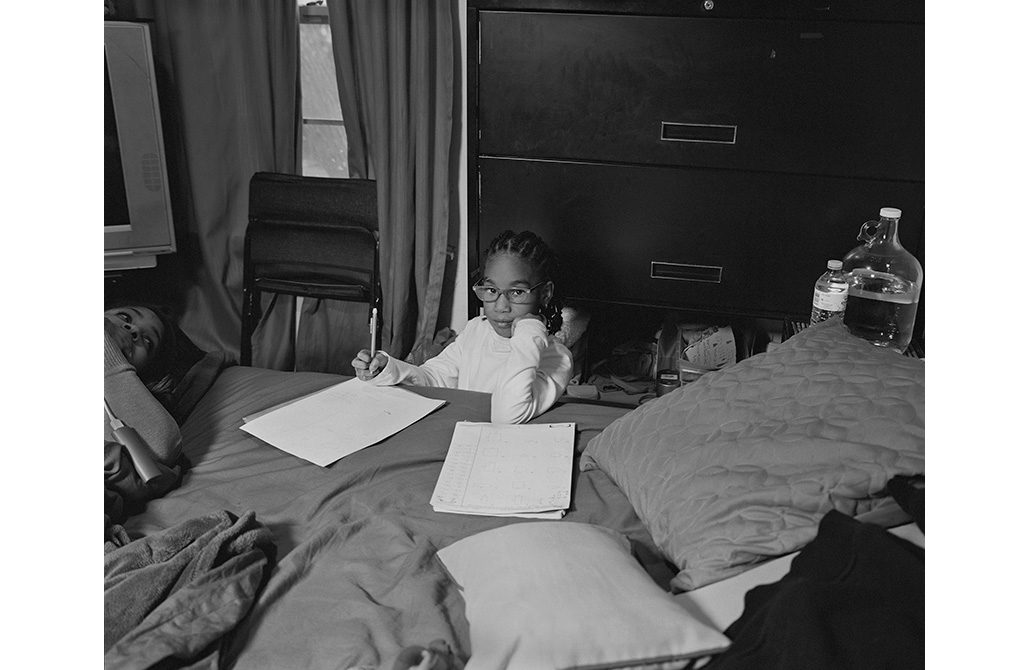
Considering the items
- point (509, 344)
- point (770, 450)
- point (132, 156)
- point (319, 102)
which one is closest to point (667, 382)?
point (509, 344)

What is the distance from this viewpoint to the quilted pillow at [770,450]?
109 centimetres

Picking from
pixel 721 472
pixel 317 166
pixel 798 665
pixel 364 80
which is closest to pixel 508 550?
pixel 721 472

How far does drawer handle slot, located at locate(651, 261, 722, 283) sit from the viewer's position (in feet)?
7.42

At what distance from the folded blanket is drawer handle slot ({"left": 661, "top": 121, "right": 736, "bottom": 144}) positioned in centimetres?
138

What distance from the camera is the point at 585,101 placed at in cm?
219

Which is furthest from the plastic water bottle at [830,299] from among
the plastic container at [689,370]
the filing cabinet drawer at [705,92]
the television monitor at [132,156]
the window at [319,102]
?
the television monitor at [132,156]

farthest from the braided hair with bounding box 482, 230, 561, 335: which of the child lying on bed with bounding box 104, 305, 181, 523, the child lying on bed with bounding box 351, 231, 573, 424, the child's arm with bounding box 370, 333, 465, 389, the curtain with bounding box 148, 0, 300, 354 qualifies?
the curtain with bounding box 148, 0, 300, 354

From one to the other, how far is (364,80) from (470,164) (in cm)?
49

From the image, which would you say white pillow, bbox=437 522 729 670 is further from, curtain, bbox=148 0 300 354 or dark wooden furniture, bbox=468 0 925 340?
curtain, bbox=148 0 300 354

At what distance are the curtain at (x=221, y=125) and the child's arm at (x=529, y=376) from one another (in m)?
1.16

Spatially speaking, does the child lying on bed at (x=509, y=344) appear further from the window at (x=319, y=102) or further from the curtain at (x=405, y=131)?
the window at (x=319, y=102)

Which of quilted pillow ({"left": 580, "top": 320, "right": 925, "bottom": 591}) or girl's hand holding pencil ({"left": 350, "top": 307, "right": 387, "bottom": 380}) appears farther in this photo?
girl's hand holding pencil ({"left": 350, "top": 307, "right": 387, "bottom": 380})
